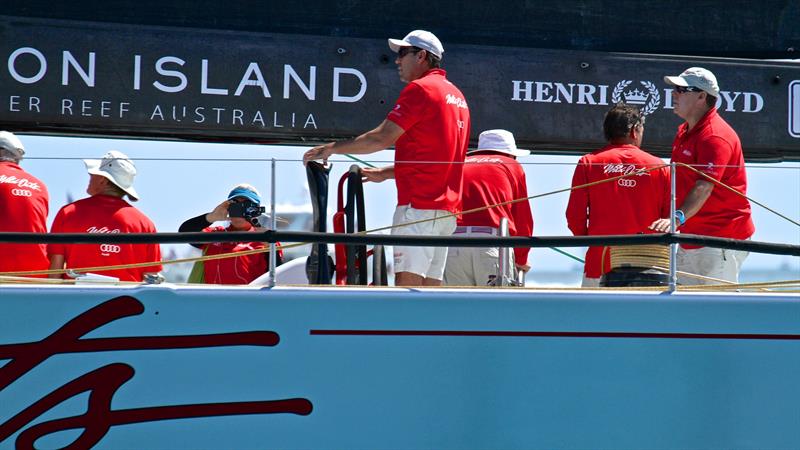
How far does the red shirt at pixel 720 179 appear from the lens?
172 inches

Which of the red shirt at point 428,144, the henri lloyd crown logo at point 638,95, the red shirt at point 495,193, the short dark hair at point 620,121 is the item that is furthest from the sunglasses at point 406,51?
the henri lloyd crown logo at point 638,95

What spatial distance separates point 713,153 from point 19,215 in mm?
2587

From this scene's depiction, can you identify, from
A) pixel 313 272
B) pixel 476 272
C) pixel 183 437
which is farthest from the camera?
pixel 476 272

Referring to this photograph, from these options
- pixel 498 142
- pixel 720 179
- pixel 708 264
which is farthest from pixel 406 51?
pixel 708 264

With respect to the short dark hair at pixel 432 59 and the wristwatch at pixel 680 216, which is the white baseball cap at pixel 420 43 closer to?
the short dark hair at pixel 432 59

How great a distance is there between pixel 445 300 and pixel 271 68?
1.51 meters

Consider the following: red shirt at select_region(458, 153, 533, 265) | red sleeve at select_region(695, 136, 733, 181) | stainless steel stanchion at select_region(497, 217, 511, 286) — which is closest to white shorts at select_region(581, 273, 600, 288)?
red shirt at select_region(458, 153, 533, 265)

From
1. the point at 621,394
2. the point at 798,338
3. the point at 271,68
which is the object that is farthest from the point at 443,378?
the point at 271,68

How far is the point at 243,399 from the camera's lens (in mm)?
3752

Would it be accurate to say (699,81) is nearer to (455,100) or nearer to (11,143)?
(455,100)

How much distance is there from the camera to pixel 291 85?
485 cm

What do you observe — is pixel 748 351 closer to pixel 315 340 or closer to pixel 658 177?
pixel 658 177

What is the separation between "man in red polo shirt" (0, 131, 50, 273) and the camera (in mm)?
4398

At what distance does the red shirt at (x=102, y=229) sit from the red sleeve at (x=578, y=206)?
154 centimetres
